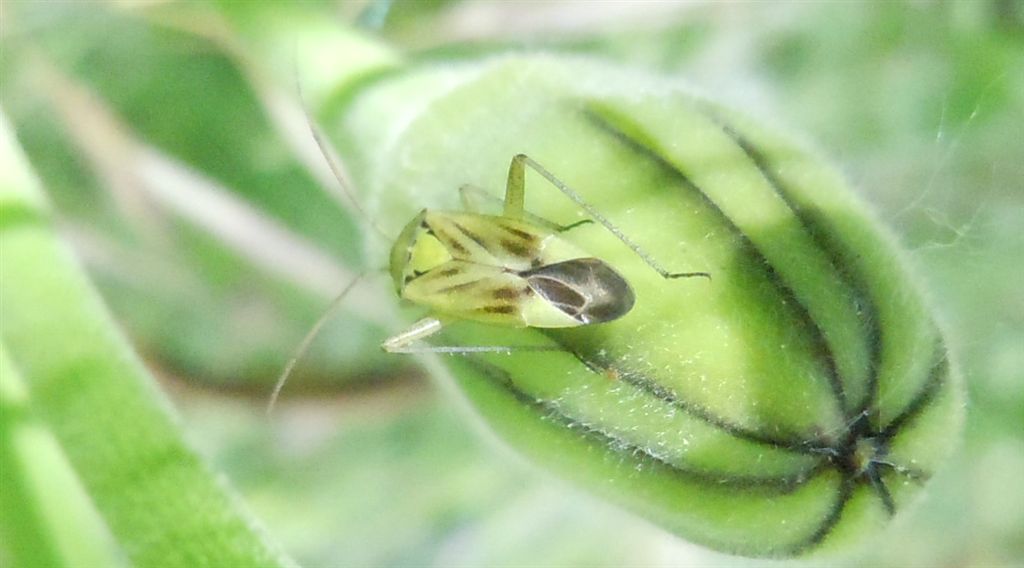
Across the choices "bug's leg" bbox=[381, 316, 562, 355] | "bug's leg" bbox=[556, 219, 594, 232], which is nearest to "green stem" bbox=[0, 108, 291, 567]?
"bug's leg" bbox=[381, 316, 562, 355]

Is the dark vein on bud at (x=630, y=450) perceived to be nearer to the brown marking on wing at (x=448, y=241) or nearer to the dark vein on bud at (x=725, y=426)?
the dark vein on bud at (x=725, y=426)

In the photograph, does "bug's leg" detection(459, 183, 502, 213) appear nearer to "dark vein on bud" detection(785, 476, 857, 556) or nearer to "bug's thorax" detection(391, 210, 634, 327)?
"bug's thorax" detection(391, 210, 634, 327)

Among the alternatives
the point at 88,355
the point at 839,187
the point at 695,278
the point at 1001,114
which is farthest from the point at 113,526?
the point at 1001,114

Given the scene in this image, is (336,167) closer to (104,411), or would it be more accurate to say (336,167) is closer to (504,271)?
(504,271)

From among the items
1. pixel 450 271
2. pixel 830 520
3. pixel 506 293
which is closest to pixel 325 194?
pixel 450 271

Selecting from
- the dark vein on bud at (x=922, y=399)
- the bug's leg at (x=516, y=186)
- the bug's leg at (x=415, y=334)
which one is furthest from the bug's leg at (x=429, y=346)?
the dark vein on bud at (x=922, y=399)

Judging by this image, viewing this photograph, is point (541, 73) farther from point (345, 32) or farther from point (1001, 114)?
point (1001, 114)
